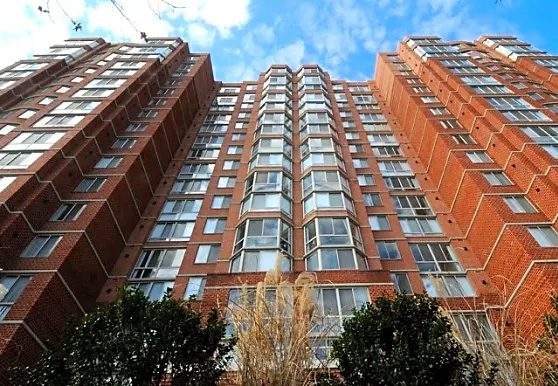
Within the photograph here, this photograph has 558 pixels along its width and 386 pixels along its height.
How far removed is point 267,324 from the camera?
23.8ft

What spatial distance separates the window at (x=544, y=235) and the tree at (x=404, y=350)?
11.8 metres

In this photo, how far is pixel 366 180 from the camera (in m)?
27.9

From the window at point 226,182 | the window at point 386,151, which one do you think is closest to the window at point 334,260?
the window at point 226,182

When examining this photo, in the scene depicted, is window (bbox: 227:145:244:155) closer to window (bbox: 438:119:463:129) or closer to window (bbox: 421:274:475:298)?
window (bbox: 438:119:463:129)

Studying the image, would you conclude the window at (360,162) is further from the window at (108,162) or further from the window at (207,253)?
the window at (108,162)

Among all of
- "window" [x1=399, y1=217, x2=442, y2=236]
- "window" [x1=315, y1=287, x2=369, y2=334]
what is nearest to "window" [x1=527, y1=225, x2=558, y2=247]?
"window" [x1=399, y1=217, x2=442, y2=236]

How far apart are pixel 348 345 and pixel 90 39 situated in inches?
1830

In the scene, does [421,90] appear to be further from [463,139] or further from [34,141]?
[34,141]

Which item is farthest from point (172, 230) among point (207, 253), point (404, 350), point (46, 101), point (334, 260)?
point (404, 350)

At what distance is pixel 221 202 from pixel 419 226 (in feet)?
39.5

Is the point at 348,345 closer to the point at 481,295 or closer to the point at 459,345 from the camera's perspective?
the point at 459,345

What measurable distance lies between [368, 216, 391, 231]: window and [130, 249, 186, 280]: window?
1073 centimetres

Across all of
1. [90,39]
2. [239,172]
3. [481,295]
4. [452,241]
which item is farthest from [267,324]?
[90,39]

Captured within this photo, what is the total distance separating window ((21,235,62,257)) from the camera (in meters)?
17.9
